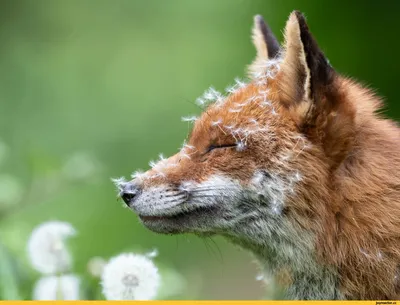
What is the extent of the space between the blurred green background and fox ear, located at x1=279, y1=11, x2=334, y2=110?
3924mm

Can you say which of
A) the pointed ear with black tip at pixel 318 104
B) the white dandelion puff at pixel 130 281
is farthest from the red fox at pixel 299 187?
the white dandelion puff at pixel 130 281

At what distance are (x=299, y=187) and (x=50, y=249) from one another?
128 cm

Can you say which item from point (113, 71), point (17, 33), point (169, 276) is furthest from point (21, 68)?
point (169, 276)

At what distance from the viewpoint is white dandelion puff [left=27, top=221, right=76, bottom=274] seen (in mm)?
3645

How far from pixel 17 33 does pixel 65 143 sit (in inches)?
96.9

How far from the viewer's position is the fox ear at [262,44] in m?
4.25

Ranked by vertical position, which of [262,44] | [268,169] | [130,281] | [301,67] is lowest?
[130,281]

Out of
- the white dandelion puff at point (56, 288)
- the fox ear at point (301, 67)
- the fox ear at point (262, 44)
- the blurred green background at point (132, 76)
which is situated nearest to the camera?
the fox ear at point (301, 67)

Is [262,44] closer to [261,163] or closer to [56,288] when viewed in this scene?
[261,163]

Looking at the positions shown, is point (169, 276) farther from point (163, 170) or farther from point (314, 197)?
point (314, 197)

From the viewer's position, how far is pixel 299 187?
350 centimetres

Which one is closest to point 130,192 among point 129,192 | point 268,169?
point 129,192

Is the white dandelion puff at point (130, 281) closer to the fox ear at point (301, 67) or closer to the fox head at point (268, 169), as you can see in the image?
the fox head at point (268, 169)

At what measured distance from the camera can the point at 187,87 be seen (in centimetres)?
1014
